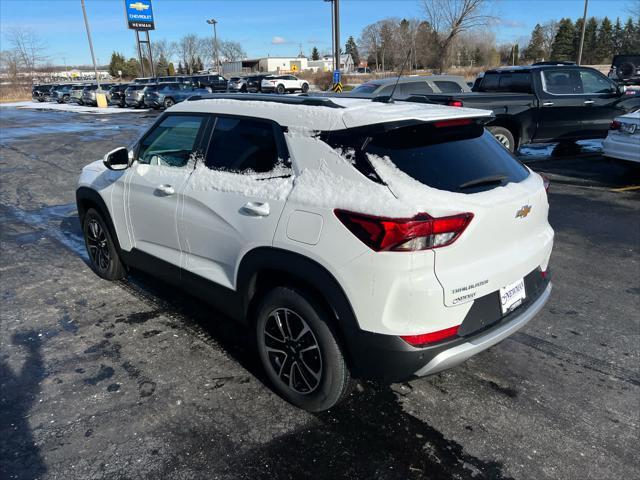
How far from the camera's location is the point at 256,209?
2.82 m

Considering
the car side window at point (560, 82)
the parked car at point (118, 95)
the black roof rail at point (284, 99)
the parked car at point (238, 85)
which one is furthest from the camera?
the parked car at point (238, 85)

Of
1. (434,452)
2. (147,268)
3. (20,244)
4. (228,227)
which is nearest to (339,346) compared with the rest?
(434,452)

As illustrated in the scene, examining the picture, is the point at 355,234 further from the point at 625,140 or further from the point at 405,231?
the point at 625,140

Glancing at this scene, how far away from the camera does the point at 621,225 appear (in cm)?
639

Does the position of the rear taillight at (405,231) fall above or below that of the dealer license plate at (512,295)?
above

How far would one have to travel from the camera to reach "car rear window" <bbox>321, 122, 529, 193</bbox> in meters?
2.54

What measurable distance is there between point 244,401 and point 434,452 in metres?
1.14

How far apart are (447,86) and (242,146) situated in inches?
431

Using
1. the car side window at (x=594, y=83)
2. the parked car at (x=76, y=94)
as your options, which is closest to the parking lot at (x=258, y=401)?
the car side window at (x=594, y=83)

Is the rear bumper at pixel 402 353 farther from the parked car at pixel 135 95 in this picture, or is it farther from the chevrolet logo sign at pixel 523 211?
the parked car at pixel 135 95

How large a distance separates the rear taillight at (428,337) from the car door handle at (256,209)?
1012 mm

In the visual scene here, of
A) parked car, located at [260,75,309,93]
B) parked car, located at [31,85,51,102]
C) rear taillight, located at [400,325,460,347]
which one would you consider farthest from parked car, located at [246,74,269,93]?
rear taillight, located at [400,325,460,347]

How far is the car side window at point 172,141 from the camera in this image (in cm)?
354

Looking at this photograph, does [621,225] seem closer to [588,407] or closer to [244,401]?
[588,407]
